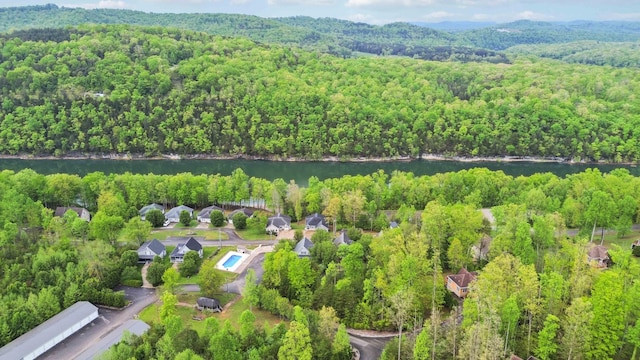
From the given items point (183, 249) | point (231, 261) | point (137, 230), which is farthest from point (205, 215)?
point (231, 261)

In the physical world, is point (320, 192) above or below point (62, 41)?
below

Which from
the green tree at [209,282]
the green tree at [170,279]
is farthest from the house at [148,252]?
the green tree at [209,282]

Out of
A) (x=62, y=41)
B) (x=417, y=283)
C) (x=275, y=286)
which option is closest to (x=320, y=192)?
(x=275, y=286)

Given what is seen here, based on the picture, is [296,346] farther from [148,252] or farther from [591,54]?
[591,54]

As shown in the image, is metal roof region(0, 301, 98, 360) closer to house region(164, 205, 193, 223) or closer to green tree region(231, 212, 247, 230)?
green tree region(231, 212, 247, 230)

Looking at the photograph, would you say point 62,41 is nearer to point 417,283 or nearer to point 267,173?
point 267,173
